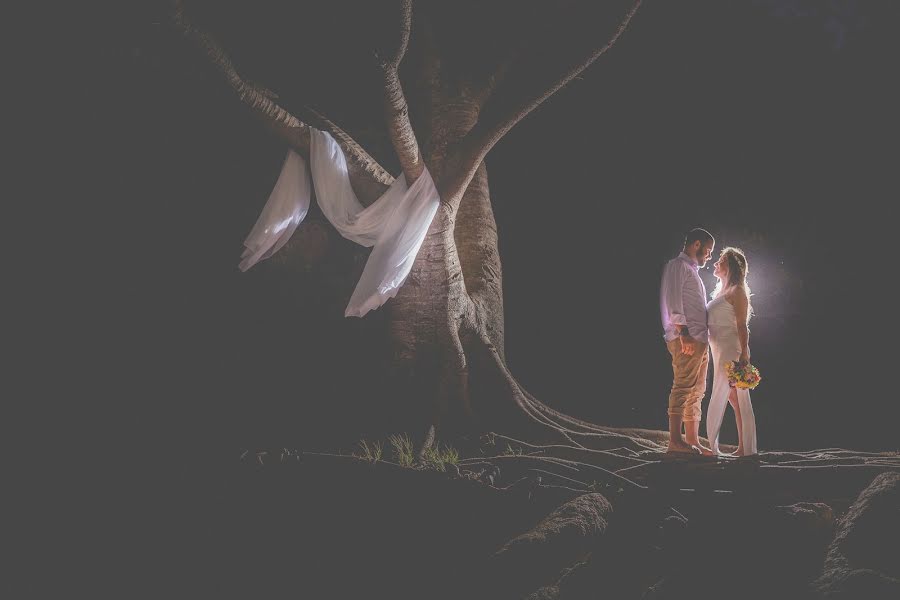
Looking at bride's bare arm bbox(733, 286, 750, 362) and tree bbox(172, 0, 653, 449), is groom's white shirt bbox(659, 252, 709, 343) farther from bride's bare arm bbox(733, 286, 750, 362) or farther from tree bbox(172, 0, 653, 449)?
tree bbox(172, 0, 653, 449)

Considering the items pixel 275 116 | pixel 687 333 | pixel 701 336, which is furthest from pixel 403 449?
pixel 275 116

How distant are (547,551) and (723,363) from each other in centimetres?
235

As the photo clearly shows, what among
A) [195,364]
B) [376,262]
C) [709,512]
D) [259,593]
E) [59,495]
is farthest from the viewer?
[195,364]

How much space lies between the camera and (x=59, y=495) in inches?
139

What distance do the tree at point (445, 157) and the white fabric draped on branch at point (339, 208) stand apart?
13cm

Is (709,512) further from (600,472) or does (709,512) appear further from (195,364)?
(195,364)

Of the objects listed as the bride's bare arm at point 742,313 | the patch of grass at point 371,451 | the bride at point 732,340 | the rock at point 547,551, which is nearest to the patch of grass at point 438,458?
the patch of grass at point 371,451

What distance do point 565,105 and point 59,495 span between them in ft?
20.9

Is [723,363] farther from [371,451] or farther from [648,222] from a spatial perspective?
[648,222]

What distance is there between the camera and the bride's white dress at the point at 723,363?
4141 millimetres

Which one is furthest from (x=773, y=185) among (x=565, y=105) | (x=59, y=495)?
(x=59, y=495)

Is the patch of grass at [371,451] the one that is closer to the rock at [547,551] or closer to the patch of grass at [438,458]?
the patch of grass at [438,458]

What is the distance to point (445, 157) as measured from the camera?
5.28m

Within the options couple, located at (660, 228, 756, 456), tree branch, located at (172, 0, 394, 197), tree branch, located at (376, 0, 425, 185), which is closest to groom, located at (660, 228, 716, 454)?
couple, located at (660, 228, 756, 456)
